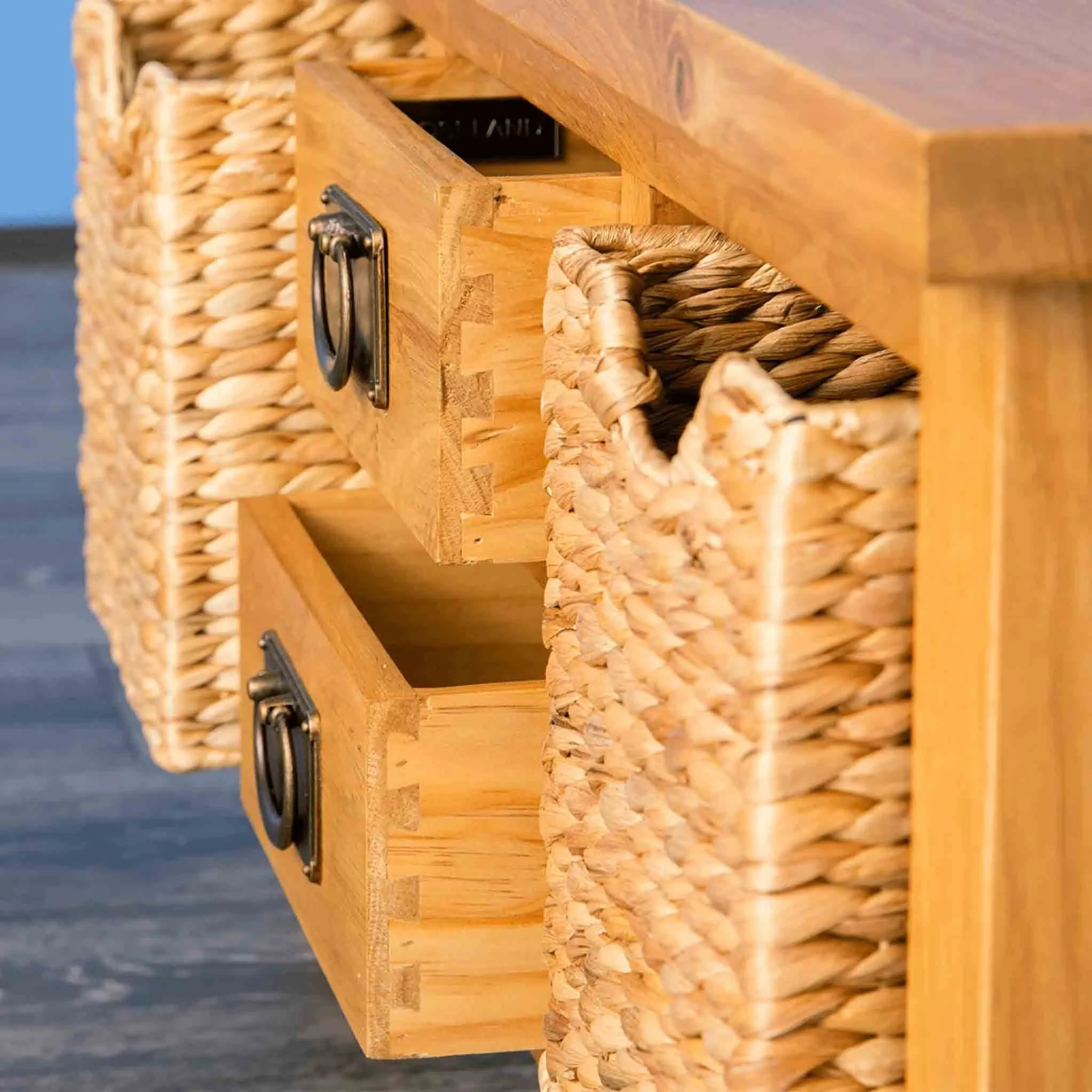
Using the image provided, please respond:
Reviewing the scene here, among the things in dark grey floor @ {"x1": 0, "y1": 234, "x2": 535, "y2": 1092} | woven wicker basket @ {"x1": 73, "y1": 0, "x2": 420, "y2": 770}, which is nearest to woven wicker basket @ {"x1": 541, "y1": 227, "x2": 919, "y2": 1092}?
dark grey floor @ {"x1": 0, "y1": 234, "x2": 535, "y2": 1092}

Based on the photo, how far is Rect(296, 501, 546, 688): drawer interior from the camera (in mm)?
1341

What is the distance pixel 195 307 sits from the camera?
1.42 metres

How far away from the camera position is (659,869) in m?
0.70

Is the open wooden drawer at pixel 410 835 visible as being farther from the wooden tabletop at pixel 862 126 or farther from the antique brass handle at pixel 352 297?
the wooden tabletop at pixel 862 126

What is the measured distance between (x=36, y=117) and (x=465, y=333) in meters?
2.64

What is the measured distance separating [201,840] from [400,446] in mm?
491

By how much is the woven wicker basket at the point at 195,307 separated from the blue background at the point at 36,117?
183 centimetres

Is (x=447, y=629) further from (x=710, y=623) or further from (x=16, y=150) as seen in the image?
(x=16, y=150)

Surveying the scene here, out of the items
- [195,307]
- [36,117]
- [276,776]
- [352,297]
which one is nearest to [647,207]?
[352,297]

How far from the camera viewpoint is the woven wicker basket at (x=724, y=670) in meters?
0.61

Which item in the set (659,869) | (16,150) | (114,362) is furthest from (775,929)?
(16,150)

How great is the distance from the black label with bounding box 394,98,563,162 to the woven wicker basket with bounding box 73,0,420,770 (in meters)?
0.11

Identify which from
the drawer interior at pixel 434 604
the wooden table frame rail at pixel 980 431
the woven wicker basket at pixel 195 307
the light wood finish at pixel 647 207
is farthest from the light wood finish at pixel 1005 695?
the woven wicker basket at pixel 195 307

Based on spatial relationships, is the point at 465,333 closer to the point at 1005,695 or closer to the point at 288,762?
the point at 288,762
